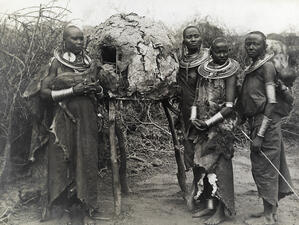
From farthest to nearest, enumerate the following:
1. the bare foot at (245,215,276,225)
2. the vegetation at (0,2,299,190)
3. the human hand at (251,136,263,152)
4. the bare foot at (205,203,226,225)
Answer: the vegetation at (0,2,299,190)
the bare foot at (205,203,226,225)
the bare foot at (245,215,276,225)
the human hand at (251,136,263,152)

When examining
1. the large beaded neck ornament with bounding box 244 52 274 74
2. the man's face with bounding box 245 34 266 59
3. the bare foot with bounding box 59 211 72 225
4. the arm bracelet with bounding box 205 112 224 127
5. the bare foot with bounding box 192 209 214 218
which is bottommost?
the bare foot with bounding box 192 209 214 218

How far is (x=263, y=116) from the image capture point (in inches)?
157

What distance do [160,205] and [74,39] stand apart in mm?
2458

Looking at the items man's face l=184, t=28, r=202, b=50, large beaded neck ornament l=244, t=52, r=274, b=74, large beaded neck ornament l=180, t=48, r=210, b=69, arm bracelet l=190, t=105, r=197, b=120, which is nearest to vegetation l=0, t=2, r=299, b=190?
large beaded neck ornament l=244, t=52, r=274, b=74

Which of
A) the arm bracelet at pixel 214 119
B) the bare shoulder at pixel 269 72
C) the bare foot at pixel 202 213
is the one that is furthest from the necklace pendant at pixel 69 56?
the bare foot at pixel 202 213

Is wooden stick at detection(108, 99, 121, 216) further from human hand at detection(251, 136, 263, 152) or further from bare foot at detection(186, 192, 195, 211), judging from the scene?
human hand at detection(251, 136, 263, 152)

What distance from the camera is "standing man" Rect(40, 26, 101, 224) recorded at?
407 cm

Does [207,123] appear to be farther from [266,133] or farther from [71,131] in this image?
[71,131]

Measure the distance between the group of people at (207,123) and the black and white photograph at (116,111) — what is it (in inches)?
0.5

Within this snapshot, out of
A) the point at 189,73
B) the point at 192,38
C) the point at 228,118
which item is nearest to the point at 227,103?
the point at 228,118

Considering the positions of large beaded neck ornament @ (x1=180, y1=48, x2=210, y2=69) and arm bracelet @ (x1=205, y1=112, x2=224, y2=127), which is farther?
large beaded neck ornament @ (x1=180, y1=48, x2=210, y2=69)

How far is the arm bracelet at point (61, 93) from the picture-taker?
3998 millimetres

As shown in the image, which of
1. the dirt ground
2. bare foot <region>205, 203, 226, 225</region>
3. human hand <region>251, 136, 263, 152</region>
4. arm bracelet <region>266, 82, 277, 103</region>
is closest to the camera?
arm bracelet <region>266, 82, 277, 103</region>

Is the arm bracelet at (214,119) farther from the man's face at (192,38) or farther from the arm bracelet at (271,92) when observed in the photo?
the man's face at (192,38)
